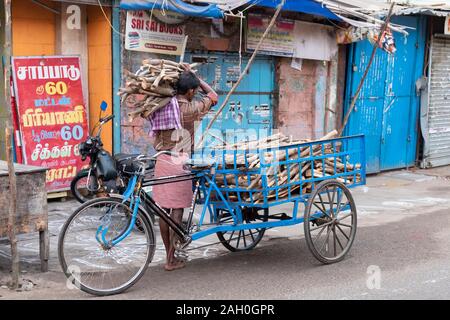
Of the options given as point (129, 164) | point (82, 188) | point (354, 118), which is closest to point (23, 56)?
point (82, 188)

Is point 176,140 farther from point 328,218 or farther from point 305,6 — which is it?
point 305,6

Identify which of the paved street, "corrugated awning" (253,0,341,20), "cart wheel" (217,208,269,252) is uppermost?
"corrugated awning" (253,0,341,20)

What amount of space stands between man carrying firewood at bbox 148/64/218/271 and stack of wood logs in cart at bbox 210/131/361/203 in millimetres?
355

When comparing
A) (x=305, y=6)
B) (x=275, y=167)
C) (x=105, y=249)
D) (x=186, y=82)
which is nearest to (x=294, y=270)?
(x=275, y=167)

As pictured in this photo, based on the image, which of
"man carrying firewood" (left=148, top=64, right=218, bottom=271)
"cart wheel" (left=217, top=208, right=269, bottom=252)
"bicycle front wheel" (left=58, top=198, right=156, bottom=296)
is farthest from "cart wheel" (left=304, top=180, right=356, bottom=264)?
"bicycle front wheel" (left=58, top=198, right=156, bottom=296)

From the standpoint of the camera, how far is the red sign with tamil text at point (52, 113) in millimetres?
8102

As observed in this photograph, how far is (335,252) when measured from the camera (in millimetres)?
6145

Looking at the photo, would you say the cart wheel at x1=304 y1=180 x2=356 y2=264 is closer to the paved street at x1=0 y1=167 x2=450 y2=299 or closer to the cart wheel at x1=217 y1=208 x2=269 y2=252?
the paved street at x1=0 y1=167 x2=450 y2=299

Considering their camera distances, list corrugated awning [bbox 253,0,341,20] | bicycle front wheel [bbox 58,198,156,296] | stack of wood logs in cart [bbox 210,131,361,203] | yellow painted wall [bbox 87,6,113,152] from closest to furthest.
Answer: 1. bicycle front wheel [bbox 58,198,156,296]
2. stack of wood logs in cart [bbox 210,131,361,203]
3. yellow painted wall [bbox 87,6,113,152]
4. corrugated awning [bbox 253,0,341,20]

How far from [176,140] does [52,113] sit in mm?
3366

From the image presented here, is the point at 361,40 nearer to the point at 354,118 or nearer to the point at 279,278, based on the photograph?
the point at 354,118

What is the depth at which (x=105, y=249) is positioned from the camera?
501cm

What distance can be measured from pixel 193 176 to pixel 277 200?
30.2 inches

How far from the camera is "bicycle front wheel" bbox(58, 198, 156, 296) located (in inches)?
193
